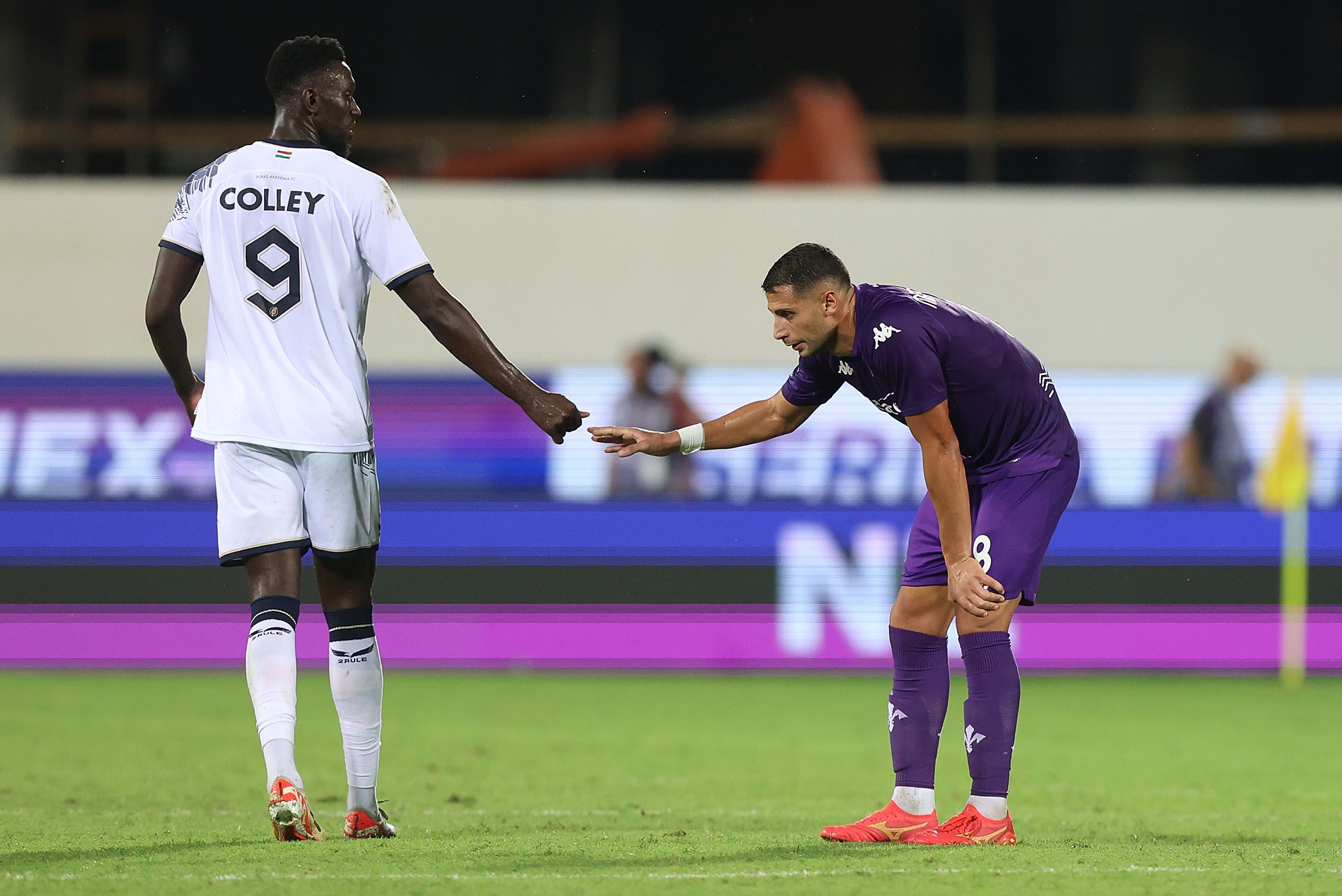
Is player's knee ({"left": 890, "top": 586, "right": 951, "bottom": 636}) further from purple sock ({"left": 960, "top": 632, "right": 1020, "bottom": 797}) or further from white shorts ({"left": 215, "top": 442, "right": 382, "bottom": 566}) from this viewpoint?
white shorts ({"left": 215, "top": 442, "right": 382, "bottom": 566})

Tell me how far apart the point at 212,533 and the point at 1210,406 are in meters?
6.84

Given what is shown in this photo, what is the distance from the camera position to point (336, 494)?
4.43 m

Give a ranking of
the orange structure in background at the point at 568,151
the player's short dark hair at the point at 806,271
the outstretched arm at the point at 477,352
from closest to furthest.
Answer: the outstretched arm at the point at 477,352 → the player's short dark hair at the point at 806,271 → the orange structure in background at the point at 568,151

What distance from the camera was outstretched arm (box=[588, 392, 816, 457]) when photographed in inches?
195

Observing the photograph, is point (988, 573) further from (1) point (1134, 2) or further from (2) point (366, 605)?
(1) point (1134, 2)

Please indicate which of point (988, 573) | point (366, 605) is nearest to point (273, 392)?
point (366, 605)

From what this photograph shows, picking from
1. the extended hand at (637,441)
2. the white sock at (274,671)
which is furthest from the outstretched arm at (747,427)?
the white sock at (274,671)

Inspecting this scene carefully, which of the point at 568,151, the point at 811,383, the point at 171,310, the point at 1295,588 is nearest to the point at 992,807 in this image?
the point at 811,383

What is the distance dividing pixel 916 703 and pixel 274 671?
181cm

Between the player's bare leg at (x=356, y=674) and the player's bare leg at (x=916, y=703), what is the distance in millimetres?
1278

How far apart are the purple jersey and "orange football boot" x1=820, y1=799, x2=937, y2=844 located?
38.2 inches

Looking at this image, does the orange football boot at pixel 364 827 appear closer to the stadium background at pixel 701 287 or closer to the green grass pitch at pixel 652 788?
the green grass pitch at pixel 652 788

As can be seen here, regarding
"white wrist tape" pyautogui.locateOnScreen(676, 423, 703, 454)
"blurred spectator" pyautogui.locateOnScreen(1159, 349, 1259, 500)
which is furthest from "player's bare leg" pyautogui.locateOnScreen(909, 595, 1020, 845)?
"blurred spectator" pyautogui.locateOnScreen(1159, 349, 1259, 500)

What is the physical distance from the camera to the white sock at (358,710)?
453 centimetres
